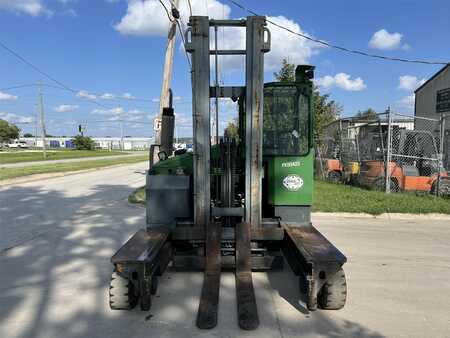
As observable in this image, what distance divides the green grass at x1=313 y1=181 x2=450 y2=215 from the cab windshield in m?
5.02

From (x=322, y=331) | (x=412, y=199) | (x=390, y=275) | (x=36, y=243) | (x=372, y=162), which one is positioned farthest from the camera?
(x=372, y=162)

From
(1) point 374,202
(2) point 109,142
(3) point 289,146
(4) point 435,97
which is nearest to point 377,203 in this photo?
(1) point 374,202

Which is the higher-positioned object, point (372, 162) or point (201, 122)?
point (201, 122)

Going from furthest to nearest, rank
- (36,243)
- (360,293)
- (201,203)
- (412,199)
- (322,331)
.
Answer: (412,199) → (36,243) → (201,203) → (360,293) → (322,331)

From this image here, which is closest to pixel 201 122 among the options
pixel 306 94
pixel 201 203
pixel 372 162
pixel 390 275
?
pixel 201 203

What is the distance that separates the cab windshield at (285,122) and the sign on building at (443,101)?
904 inches

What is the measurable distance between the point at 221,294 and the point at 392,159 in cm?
1093

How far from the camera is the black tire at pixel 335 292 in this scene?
3910 millimetres

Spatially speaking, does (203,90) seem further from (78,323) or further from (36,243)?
(36,243)

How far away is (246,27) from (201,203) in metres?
2.24

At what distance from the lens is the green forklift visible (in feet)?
13.1

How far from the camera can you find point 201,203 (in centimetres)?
484

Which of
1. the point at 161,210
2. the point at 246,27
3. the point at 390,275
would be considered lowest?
the point at 390,275

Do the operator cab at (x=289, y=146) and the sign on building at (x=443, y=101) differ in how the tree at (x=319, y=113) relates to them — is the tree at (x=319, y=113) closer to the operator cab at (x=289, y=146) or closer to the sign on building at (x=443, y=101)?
the sign on building at (x=443, y=101)
